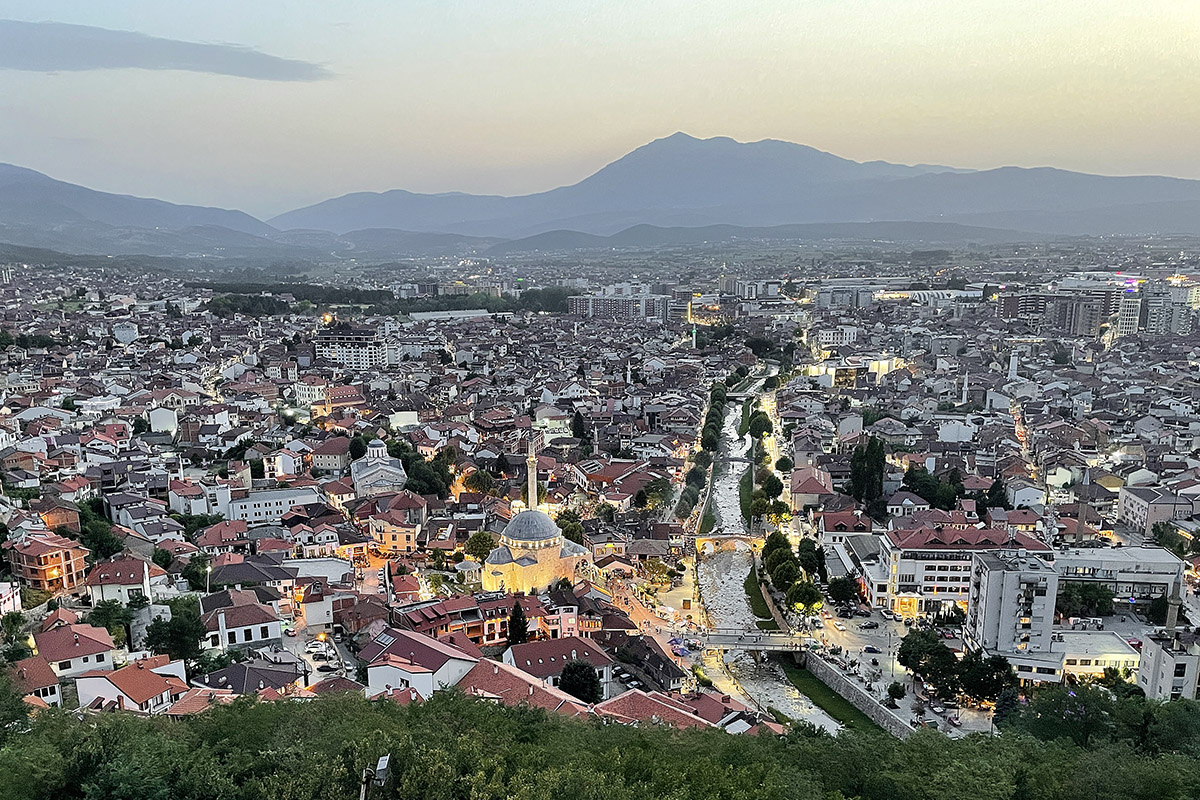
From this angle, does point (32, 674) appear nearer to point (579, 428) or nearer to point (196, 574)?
point (196, 574)

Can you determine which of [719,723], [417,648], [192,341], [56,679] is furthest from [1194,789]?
[192,341]

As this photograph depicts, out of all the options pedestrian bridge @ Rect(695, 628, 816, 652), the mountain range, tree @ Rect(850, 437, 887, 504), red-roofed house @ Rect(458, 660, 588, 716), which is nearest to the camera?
red-roofed house @ Rect(458, 660, 588, 716)

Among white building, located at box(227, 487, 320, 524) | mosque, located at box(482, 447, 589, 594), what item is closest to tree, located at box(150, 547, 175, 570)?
white building, located at box(227, 487, 320, 524)

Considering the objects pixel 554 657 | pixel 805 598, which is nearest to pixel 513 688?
pixel 554 657

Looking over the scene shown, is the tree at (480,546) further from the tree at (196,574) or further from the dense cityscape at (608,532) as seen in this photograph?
the tree at (196,574)

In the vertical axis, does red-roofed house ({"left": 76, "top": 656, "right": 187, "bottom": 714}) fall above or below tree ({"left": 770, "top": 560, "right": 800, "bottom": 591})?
above

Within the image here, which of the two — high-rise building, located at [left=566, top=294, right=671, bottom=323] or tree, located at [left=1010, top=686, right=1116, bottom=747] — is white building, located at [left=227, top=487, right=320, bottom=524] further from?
high-rise building, located at [left=566, top=294, right=671, bottom=323]

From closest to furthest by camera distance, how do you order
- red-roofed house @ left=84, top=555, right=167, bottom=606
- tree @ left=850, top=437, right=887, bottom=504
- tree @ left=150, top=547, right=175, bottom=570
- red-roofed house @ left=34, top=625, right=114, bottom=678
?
red-roofed house @ left=34, top=625, right=114, bottom=678, red-roofed house @ left=84, top=555, right=167, bottom=606, tree @ left=150, top=547, right=175, bottom=570, tree @ left=850, top=437, right=887, bottom=504

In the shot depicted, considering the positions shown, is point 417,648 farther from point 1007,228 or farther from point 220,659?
point 1007,228
